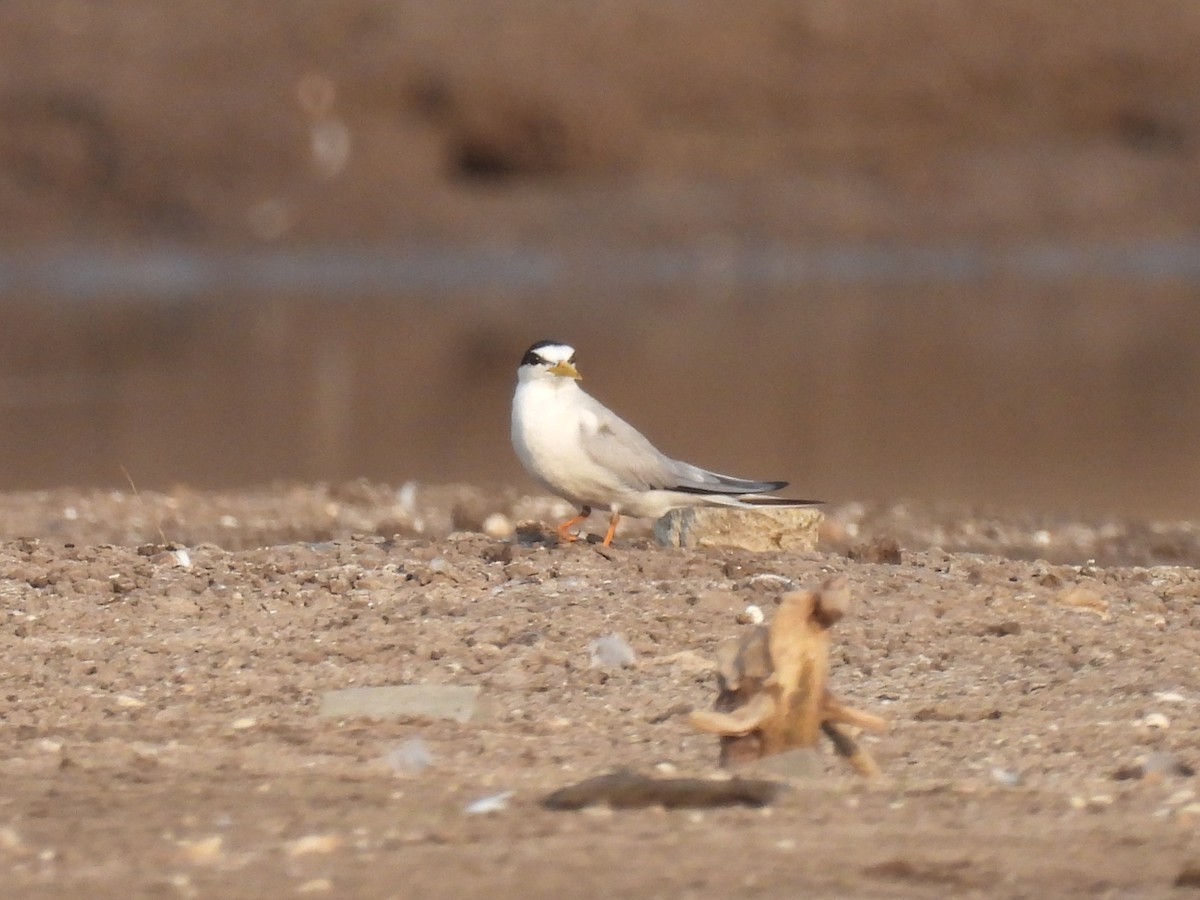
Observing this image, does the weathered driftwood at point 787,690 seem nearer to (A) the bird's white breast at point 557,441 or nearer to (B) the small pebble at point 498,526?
(A) the bird's white breast at point 557,441

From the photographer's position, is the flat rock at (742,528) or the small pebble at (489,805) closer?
the small pebble at (489,805)

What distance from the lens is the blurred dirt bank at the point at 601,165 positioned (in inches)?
1131

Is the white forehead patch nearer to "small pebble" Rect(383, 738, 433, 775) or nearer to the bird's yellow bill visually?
the bird's yellow bill

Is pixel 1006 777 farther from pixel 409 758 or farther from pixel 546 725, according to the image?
pixel 409 758

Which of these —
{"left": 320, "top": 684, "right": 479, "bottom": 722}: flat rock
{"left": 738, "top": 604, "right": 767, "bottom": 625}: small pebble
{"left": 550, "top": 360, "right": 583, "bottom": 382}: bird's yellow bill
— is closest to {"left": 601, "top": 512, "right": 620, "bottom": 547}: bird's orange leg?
{"left": 550, "top": 360, "right": 583, "bottom": 382}: bird's yellow bill

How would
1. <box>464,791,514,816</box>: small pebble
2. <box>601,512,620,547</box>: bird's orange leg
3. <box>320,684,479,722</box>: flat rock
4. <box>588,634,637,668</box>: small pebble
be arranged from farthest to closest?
<box>601,512,620,547</box>: bird's orange leg, <box>588,634,637,668</box>: small pebble, <box>320,684,479,722</box>: flat rock, <box>464,791,514,816</box>: small pebble

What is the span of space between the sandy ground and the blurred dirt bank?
16.9 metres

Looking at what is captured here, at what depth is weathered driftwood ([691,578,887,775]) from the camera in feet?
14.1

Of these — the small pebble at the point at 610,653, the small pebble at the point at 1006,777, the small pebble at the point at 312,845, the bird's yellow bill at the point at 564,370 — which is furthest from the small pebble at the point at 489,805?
the bird's yellow bill at the point at 564,370

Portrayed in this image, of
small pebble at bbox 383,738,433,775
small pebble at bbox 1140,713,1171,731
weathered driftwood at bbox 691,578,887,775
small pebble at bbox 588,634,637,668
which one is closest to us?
weathered driftwood at bbox 691,578,887,775

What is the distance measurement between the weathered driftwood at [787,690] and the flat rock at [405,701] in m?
0.79

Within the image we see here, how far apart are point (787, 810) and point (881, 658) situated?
143 cm

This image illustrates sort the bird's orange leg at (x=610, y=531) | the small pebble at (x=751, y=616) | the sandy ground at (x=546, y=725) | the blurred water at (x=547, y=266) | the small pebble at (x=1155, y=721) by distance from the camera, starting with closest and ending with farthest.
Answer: the sandy ground at (x=546, y=725)
the small pebble at (x=1155, y=721)
the small pebble at (x=751, y=616)
the bird's orange leg at (x=610, y=531)
the blurred water at (x=547, y=266)

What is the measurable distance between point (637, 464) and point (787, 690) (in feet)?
9.07
